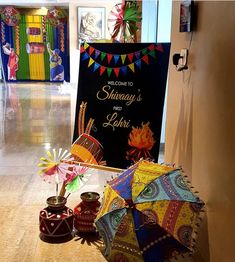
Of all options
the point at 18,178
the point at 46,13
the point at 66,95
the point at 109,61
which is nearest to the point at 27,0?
the point at 46,13

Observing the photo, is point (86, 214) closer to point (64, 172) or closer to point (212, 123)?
point (64, 172)

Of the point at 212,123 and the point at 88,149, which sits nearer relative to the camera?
the point at 212,123

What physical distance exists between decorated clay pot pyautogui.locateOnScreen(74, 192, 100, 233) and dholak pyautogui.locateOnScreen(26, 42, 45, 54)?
12.6 metres

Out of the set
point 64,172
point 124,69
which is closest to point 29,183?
point 64,172

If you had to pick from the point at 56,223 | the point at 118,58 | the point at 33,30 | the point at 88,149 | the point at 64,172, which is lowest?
the point at 56,223

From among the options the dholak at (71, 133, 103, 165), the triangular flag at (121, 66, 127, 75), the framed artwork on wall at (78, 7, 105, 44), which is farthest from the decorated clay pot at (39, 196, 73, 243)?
the framed artwork on wall at (78, 7, 105, 44)

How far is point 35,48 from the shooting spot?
14125 millimetres

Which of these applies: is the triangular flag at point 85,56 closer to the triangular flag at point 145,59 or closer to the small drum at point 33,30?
the triangular flag at point 145,59

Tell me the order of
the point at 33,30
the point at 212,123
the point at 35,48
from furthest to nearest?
the point at 35,48
the point at 33,30
the point at 212,123

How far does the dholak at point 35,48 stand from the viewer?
1410 centimetres

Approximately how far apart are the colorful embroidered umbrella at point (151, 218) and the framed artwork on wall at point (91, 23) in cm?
1024

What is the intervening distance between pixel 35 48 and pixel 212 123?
13.3m

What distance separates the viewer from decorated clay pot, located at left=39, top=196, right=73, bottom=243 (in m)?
2.26

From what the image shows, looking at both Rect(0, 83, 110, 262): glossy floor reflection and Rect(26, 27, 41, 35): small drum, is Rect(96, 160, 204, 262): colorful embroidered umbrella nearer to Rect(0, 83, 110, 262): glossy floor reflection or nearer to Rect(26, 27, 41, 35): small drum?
Rect(0, 83, 110, 262): glossy floor reflection
